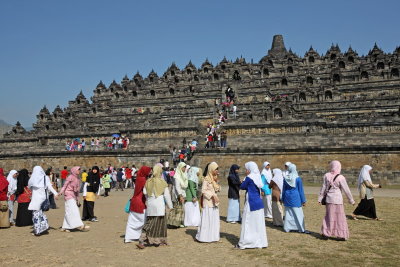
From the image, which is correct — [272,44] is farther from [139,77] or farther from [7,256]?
[7,256]

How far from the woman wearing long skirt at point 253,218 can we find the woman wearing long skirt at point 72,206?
514cm

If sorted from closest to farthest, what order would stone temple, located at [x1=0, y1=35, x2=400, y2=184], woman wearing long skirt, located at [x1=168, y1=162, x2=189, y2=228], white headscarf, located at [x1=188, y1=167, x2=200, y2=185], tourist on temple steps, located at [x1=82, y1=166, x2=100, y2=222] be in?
woman wearing long skirt, located at [x1=168, y1=162, x2=189, y2=228]
white headscarf, located at [x1=188, y1=167, x2=200, y2=185]
tourist on temple steps, located at [x1=82, y1=166, x2=100, y2=222]
stone temple, located at [x1=0, y1=35, x2=400, y2=184]

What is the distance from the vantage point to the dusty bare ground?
8.75 m

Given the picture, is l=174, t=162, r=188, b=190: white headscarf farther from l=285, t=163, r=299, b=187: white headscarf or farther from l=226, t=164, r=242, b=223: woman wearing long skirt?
l=285, t=163, r=299, b=187: white headscarf

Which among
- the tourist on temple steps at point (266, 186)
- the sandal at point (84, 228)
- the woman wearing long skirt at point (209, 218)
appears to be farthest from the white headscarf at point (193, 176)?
the sandal at point (84, 228)

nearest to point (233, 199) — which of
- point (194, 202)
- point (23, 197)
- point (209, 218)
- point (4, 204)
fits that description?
point (194, 202)

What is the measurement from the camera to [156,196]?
1026 cm

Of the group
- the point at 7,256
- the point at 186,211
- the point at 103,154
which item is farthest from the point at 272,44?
the point at 7,256

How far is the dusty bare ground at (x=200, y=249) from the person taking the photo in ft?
28.7

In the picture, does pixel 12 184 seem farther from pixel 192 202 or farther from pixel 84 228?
pixel 192 202

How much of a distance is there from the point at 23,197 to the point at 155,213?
218 inches

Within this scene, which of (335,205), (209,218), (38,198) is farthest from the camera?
(38,198)

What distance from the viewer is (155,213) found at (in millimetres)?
10180

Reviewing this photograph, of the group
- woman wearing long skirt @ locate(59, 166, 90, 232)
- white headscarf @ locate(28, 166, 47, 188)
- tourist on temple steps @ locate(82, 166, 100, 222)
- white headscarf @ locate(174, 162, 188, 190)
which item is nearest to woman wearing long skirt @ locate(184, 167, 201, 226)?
white headscarf @ locate(174, 162, 188, 190)
